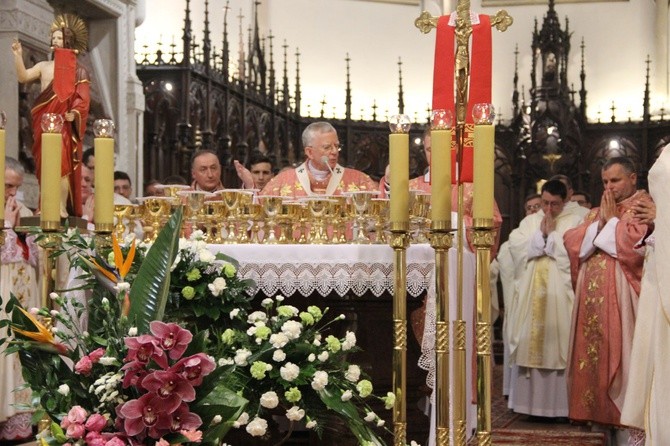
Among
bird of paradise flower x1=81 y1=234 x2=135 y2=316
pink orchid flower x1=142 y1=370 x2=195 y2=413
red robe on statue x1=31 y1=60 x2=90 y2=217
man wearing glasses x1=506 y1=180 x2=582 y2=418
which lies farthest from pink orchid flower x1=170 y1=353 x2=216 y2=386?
man wearing glasses x1=506 y1=180 x2=582 y2=418

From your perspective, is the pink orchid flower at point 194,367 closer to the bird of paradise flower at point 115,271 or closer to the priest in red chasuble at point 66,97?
the bird of paradise flower at point 115,271

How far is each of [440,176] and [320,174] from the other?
342cm

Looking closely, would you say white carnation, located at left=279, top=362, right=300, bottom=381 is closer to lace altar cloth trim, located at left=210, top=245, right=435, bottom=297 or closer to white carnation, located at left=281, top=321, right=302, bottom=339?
white carnation, located at left=281, top=321, right=302, bottom=339

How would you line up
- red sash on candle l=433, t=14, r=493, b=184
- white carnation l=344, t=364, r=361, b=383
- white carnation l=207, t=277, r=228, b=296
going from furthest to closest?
1. red sash on candle l=433, t=14, r=493, b=184
2. white carnation l=207, t=277, r=228, b=296
3. white carnation l=344, t=364, r=361, b=383

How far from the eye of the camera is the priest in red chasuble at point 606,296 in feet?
23.9

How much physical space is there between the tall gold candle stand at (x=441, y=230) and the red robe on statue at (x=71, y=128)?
180 inches

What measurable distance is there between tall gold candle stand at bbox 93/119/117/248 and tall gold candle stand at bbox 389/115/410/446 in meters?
0.87

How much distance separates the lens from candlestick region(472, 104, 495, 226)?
3100 mm

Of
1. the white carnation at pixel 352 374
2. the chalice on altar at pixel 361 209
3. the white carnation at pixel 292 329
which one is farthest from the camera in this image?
the chalice on altar at pixel 361 209

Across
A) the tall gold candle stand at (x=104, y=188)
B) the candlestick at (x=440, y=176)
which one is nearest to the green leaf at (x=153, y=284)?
the tall gold candle stand at (x=104, y=188)

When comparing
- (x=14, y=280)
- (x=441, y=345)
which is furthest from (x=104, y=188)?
(x=14, y=280)

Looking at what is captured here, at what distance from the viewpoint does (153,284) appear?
280 centimetres

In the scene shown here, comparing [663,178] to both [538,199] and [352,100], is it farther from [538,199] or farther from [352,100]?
[352,100]

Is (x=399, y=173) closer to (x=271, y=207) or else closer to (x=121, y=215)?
(x=271, y=207)
